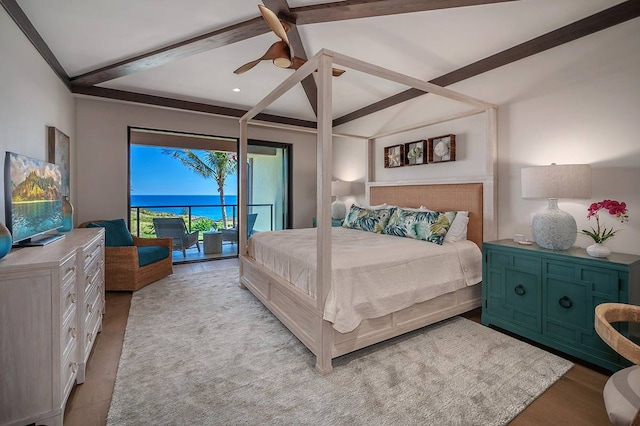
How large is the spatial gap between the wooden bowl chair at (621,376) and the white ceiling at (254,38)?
2499mm

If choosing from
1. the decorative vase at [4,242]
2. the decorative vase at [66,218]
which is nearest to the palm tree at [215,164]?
the decorative vase at [66,218]

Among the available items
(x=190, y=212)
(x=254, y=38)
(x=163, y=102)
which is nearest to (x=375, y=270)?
(x=254, y=38)

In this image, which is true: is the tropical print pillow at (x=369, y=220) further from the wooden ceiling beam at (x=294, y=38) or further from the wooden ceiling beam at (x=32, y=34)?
the wooden ceiling beam at (x=32, y=34)

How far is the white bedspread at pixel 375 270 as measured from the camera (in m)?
2.17

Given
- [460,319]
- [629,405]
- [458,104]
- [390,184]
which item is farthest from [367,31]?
[629,405]

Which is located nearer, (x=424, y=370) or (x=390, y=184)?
(x=424, y=370)

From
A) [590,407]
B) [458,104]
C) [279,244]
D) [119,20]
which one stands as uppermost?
[119,20]

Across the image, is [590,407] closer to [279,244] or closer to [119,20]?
[279,244]

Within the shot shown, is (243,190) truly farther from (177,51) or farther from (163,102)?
(163,102)

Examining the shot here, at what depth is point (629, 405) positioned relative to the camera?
1.08 m

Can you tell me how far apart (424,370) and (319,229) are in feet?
4.12

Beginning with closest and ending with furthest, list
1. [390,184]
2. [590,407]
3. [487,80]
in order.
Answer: [590,407] → [487,80] → [390,184]

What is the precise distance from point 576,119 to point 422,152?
1696mm

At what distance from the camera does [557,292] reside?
232cm
